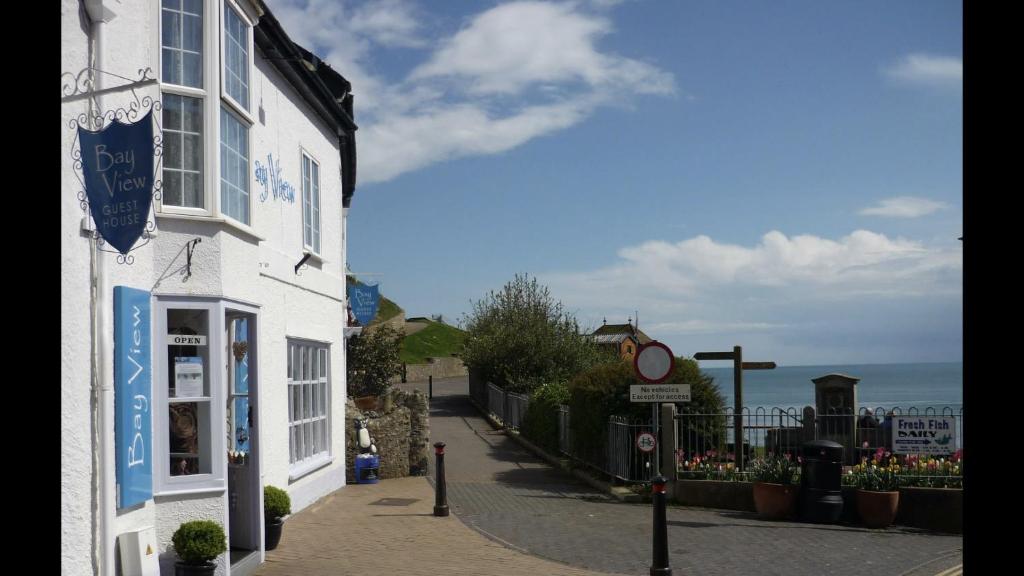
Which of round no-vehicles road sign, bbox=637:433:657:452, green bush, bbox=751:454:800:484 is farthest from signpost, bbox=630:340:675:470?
green bush, bbox=751:454:800:484

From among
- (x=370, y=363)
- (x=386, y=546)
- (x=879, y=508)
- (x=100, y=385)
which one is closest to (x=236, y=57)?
(x=100, y=385)

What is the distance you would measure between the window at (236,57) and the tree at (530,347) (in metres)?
21.7

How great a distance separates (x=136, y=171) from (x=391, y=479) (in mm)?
12655

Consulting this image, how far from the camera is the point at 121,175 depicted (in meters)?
6.02

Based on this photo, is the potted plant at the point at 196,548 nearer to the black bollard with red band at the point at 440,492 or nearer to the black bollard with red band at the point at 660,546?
the black bollard with red band at the point at 660,546

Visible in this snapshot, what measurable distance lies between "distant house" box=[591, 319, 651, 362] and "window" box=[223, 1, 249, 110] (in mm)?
24072

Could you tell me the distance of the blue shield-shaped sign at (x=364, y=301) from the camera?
1861cm

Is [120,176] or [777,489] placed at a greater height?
[120,176]

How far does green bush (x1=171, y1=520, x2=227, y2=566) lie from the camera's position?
7703 mm

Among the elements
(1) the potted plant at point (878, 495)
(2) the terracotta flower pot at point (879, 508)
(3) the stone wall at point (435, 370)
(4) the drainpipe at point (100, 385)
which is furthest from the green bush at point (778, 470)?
(3) the stone wall at point (435, 370)

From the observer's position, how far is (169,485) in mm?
8086

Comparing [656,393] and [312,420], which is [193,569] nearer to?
[656,393]

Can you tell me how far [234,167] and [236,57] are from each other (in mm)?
1197
